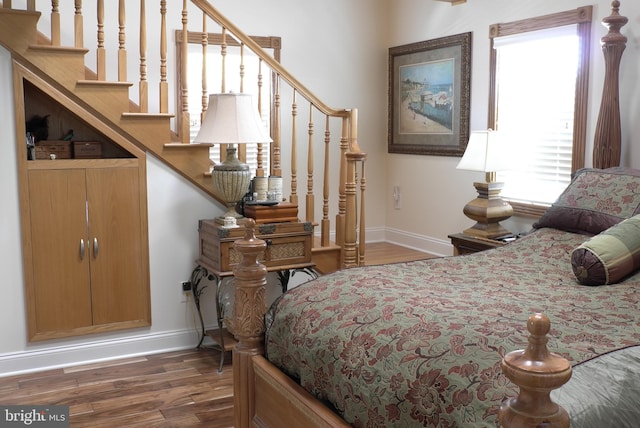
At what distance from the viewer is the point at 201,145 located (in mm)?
4172

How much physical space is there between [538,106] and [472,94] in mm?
700

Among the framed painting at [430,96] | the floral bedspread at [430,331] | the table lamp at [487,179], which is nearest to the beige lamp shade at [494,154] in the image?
the table lamp at [487,179]

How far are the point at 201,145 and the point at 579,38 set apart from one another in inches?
103

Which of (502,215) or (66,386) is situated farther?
(502,215)

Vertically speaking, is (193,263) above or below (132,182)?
below

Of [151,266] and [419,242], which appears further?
[419,242]

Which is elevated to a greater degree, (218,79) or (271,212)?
(218,79)

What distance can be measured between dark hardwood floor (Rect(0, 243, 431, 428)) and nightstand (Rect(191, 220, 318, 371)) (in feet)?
0.68

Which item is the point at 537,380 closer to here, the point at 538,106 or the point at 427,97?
the point at 538,106

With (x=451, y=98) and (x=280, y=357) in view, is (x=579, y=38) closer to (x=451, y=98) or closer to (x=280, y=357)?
(x=451, y=98)

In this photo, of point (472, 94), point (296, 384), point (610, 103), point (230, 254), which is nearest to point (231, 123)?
point (230, 254)

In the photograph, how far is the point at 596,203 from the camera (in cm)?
345

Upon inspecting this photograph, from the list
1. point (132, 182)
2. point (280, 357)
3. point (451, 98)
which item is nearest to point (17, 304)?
point (132, 182)

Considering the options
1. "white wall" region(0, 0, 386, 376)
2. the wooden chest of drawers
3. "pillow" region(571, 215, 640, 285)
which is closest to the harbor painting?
"white wall" region(0, 0, 386, 376)
